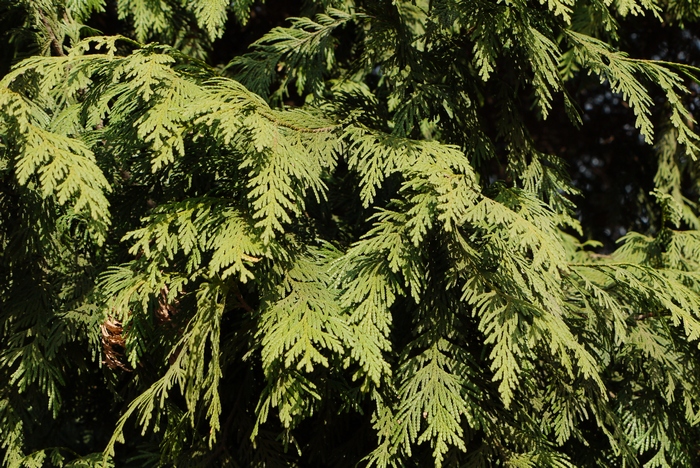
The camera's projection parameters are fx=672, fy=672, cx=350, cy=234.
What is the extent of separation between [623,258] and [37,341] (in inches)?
110

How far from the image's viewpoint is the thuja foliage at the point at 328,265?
2156mm

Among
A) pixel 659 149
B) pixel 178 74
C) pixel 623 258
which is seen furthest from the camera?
pixel 659 149

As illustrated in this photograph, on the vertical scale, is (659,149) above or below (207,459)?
above

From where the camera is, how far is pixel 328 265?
2.49 m

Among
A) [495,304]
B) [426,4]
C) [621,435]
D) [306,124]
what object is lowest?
[621,435]

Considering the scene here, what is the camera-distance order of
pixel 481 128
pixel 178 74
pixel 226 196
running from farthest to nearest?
pixel 481 128 < pixel 226 196 < pixel 178 74

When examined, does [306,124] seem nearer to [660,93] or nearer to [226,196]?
[226,196]

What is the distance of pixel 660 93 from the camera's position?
4590 mm

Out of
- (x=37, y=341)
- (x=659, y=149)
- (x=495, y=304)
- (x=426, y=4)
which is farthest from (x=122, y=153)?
(x=659, y=149)

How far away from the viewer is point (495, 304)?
85.9 inches

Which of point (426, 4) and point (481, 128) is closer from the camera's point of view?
point (481, 128)

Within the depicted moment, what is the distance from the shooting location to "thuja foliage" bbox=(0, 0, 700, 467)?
7.07 feet

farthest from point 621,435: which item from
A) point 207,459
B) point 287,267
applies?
point 207,459

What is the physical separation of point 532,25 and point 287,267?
134cm
